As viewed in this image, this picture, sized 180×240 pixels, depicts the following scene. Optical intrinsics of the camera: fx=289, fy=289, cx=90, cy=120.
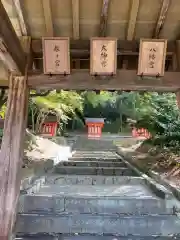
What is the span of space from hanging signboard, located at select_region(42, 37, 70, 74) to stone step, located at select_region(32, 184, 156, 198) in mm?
2309

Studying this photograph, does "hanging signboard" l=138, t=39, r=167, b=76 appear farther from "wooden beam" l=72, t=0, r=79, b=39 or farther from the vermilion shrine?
"wooden beam" l=72, t=0, r=79, b=39

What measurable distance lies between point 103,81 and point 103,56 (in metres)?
0.34

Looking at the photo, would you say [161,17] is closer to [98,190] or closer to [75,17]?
[75,17]

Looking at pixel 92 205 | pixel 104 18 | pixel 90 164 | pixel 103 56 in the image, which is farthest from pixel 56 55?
pixel 90 164

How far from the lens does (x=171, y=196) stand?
4469 mm

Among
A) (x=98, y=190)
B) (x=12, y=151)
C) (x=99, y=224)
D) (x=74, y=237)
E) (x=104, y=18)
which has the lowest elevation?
(x=74, y=237)

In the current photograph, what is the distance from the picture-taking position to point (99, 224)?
4.09 metres

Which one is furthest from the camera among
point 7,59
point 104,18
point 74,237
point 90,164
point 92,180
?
point 90,164

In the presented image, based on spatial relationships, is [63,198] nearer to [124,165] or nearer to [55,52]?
[55,52]

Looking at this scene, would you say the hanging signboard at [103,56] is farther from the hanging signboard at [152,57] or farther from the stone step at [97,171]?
the stone step at [97,171]

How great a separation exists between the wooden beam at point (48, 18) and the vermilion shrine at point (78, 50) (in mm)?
11

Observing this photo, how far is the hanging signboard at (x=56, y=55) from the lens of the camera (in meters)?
3.55

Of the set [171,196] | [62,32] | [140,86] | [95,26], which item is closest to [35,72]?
[62,32]

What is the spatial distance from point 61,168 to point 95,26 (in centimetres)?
483
